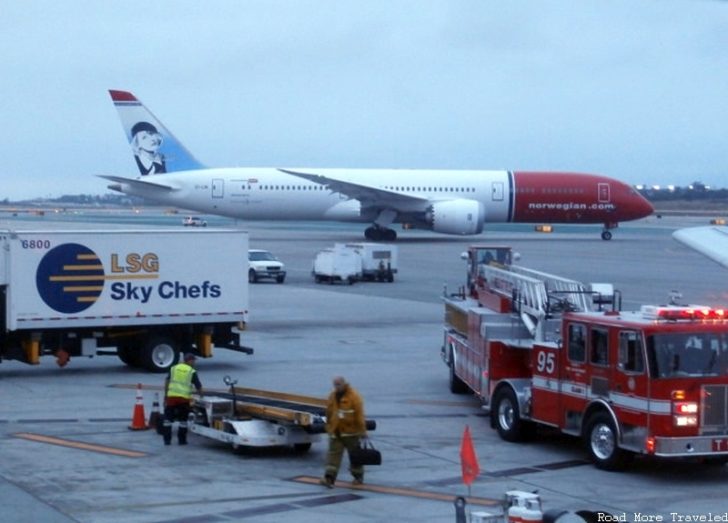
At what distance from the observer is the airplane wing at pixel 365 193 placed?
71.8 m

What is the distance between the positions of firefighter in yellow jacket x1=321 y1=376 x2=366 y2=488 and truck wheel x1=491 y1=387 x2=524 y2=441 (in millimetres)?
3587

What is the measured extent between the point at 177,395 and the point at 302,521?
18.6 ft

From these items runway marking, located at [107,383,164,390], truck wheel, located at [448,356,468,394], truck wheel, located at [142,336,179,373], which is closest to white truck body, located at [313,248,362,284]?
truck wheel, located at [142,336,179,373]

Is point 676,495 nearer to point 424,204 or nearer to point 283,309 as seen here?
point 283,309

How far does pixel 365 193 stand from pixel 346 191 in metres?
1.22

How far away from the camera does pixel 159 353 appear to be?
86.5ft

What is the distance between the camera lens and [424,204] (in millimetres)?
74000

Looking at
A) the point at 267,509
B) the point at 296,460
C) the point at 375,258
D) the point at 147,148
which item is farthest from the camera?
the point at 147,148

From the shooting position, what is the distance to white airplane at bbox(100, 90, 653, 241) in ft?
245

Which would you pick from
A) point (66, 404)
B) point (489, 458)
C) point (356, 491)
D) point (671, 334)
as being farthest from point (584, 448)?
point (66, 404)

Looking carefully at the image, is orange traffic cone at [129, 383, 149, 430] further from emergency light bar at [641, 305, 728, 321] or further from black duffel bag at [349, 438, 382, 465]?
emergency light bar at [641, 305, 728, 321]

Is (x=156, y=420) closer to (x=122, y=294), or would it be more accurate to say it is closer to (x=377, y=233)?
(x=122, y=294)

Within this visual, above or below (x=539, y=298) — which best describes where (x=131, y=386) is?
below

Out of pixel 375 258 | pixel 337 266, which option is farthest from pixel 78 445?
pixel 375 258
